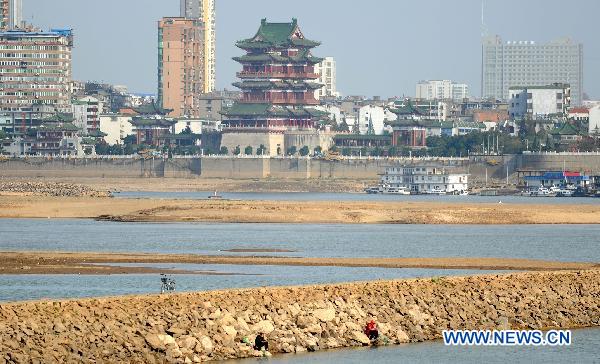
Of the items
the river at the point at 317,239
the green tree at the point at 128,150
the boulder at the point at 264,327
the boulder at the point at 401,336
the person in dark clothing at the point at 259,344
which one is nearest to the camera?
the person in dark clothing at the point at 259,344

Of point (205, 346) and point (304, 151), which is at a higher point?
point (304, 151)

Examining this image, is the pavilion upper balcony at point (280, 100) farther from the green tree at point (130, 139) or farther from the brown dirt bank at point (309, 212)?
the brown dirt bank at point (309, 212)

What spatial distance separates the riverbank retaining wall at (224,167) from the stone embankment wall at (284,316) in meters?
123

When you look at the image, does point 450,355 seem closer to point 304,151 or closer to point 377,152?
point 304,151

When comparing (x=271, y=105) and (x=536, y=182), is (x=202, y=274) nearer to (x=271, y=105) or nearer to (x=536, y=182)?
(x=536, y=182)

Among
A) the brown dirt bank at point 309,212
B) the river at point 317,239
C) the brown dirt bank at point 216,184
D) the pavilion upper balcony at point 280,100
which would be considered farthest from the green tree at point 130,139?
the river at point 317,239

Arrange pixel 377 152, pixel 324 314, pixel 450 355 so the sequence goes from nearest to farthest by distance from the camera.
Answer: pixel 324 314
pixel 450 355
pixel 377 152

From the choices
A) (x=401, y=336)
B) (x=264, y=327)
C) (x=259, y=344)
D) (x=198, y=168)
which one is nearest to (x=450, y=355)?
(x=401, y=336)

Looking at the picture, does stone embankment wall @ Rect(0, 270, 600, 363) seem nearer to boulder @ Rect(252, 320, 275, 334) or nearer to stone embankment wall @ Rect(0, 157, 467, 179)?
boulder @ Rect(252, 320, 275, 334)

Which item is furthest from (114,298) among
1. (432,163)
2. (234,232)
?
(432,163)

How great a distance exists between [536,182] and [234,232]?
71.0 m

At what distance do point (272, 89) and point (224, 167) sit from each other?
50.2ft

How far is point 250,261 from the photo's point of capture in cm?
5484

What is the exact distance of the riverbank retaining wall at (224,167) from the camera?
163125 mm
